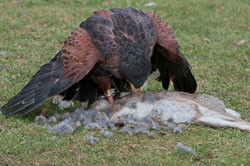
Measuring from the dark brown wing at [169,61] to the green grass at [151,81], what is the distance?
51 cm

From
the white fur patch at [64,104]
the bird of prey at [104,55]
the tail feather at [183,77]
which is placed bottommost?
the white fur patch at [64,104]

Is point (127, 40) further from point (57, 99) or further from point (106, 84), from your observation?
point (57, 99)

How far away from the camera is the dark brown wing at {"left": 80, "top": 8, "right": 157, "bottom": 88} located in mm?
4789

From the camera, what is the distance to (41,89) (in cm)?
478

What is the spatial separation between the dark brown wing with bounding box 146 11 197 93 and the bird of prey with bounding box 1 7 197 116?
1 cm

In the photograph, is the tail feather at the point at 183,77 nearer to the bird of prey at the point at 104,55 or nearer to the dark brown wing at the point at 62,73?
the bird of prey at the point at 104,55

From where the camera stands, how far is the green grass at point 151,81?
4.22 metres

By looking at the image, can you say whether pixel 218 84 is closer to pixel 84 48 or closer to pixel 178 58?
pixel 178 58

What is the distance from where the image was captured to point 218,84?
247 inches

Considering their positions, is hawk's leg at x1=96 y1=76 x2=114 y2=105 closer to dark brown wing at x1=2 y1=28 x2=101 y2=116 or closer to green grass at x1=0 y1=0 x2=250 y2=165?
dark brown wing at x1=2 y1=28 x2=101 y2=116

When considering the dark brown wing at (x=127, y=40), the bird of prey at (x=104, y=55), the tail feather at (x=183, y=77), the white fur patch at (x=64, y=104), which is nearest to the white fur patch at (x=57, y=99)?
the white fur patch at (x=64, y=104)

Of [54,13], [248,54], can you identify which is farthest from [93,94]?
[54,13]

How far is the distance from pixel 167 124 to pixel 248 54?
3142 millimetres

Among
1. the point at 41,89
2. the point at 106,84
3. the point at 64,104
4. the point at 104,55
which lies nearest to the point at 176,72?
the point at 106,84
